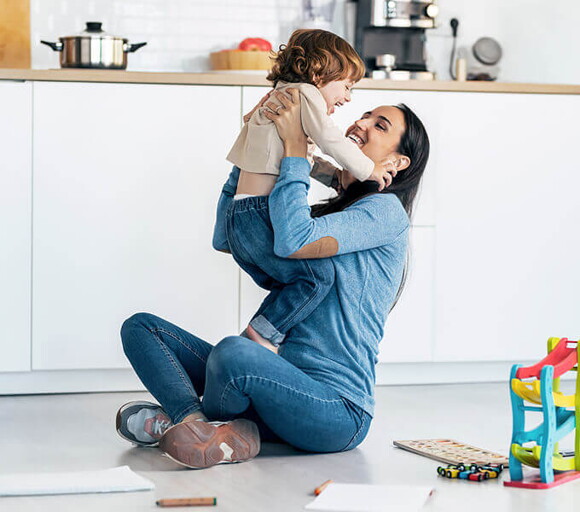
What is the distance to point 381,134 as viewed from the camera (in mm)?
2551

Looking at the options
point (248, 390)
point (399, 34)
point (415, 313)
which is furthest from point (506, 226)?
point (248, 390)

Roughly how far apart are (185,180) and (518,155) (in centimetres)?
121

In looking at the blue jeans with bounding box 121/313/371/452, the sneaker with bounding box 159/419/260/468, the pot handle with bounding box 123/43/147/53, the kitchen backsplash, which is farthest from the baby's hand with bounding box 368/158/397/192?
the kitchen backsplash

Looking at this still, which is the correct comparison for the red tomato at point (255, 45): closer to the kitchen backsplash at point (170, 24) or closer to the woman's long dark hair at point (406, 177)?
the kitchen backsplash at point (170, 24)

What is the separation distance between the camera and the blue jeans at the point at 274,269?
241cm

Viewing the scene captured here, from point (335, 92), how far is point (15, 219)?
1.35m

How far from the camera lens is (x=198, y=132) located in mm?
3398

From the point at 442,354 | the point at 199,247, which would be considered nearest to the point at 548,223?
the point at 442,354

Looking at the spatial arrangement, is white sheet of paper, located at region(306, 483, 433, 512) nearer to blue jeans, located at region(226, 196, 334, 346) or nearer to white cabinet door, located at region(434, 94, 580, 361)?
blue jeans, located at region(226, 196, 334, 346)

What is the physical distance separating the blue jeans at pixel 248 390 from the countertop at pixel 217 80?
1.06m

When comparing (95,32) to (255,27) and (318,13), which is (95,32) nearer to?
(255,27)

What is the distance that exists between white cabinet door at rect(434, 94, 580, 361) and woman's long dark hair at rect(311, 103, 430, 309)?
101 centimetres

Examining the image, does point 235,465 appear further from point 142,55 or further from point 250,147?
point 142,55

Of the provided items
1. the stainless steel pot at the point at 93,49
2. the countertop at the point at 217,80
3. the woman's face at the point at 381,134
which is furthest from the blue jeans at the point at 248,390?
the stainless steel pot at the point at 93,49
